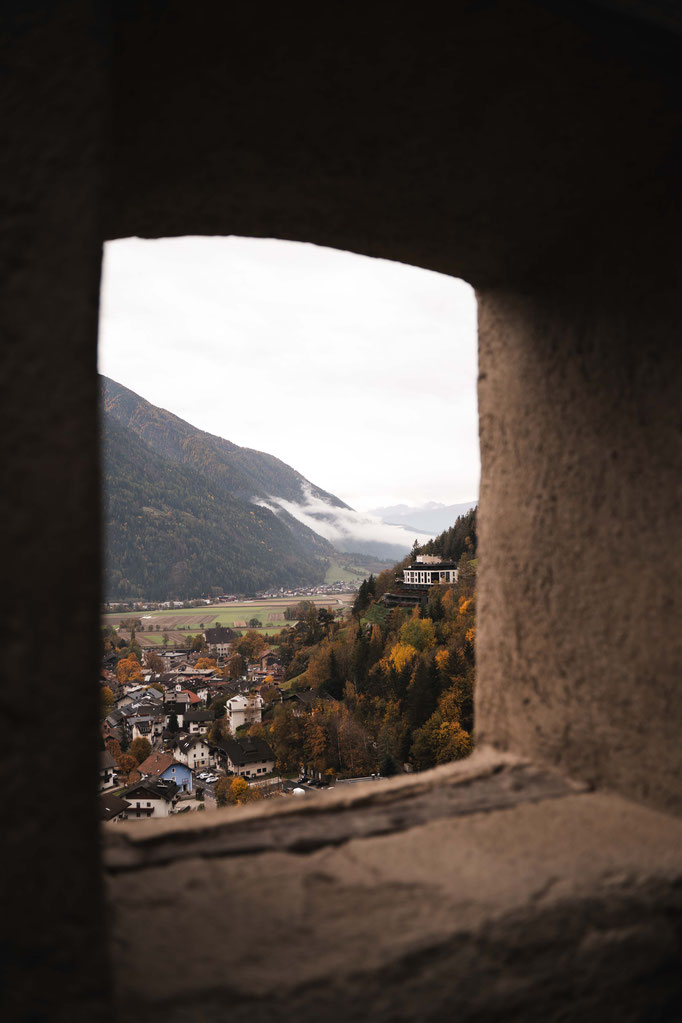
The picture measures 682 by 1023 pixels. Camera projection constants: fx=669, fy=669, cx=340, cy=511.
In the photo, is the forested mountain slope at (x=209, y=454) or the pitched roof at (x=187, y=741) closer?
the pitched roof at (x=187, y=741)

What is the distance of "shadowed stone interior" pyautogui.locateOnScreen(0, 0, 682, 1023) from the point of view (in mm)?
889

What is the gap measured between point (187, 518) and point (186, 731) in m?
49.6

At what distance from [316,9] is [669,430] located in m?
1.19

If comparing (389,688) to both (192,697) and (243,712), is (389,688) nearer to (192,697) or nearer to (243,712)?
(243,712)

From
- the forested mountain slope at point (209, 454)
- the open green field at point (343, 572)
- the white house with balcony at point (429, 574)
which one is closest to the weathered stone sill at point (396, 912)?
the white house with balcony at point (429, 574)

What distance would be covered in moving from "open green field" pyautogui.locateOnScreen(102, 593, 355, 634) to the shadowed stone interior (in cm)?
5480

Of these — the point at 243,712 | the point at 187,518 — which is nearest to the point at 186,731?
the point at 243,712

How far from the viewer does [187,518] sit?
72.5m

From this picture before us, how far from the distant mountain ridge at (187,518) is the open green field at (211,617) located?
2.45 metres

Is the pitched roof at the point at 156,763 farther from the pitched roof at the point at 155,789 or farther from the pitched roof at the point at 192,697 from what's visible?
the pitched roof at the point at 192,697

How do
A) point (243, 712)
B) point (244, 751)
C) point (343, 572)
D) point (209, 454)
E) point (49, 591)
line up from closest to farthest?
point (49, 591) → point (244, 751) → point (243, 712) → point (343, 572) → point (209, 454)

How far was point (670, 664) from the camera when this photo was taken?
1.63m

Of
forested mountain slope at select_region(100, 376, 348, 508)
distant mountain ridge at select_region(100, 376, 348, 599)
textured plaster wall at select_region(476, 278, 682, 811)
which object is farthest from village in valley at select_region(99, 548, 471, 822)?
forested mountain slope at select_region(100, 376, 348, 508)

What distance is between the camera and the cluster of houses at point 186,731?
18.3 m
